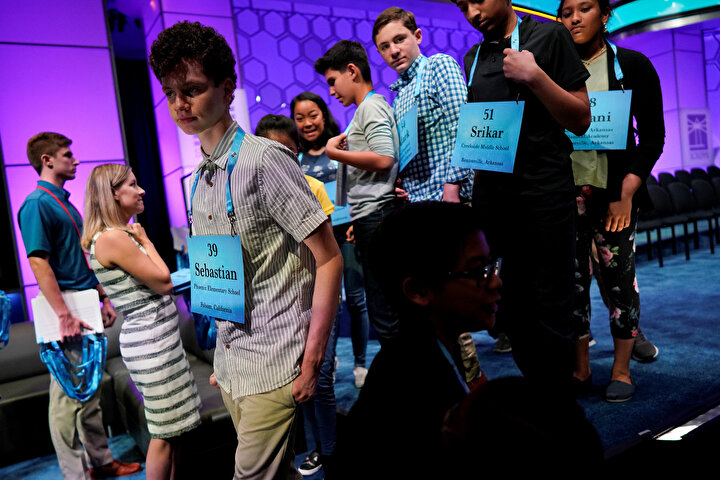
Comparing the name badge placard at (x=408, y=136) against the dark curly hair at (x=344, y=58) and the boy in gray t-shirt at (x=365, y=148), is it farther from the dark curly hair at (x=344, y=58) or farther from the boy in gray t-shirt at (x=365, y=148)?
the dark curly hair at (x=344, y=58)

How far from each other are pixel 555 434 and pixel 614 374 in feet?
5.59

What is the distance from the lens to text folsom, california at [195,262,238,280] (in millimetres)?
1014

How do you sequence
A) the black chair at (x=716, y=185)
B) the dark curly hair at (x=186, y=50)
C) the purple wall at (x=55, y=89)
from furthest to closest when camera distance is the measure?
the black chair at (x=716, y=185) → the purple wall at (x=55, y=89) → the dark curly hair at (x=186, y=50)

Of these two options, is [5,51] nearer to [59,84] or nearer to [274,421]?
[59,84]

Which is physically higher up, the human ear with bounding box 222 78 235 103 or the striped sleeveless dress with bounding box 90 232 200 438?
the human ear with bounding box 222 78 235 103

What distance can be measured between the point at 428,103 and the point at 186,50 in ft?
3.04

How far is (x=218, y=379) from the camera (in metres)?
1.12

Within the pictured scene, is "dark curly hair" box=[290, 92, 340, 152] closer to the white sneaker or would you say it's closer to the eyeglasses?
the white sneaker

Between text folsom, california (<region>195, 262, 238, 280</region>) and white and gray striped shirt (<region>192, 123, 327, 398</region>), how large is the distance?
32 mm

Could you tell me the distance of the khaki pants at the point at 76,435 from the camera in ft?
6.70

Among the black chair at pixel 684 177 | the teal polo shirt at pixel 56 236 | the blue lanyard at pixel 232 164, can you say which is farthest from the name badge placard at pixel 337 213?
the black chair at pixel 684 177

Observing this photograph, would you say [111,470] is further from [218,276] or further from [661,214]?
[661,214]

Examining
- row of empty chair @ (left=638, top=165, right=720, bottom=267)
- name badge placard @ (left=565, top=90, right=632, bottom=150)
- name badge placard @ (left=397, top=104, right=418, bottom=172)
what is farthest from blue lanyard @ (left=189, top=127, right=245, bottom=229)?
row of empty chair @ (left=638, top=165, right=720, bottom=267)

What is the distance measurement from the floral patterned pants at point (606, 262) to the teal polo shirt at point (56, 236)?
6.47 feet
